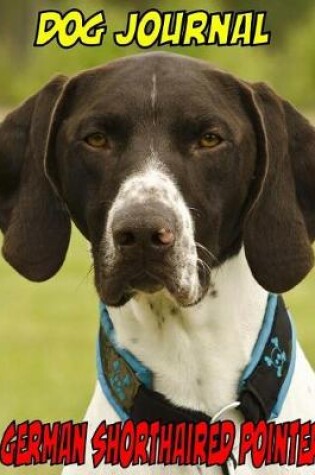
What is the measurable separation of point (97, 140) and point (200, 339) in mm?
668

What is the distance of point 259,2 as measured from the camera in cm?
2802

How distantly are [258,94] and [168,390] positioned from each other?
92cm

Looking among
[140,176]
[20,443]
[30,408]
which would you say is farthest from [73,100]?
[30,408]

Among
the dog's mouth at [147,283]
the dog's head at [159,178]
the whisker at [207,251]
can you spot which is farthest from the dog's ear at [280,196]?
the dog's mouth at [147,283]

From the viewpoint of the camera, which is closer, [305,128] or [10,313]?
[305,128]

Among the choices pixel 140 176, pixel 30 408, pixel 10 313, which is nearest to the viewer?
pixel 140 176

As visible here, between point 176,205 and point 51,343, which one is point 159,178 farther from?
point 51,343

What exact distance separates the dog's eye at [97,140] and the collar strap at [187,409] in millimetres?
608

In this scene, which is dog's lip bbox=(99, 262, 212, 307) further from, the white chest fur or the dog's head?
the white chest fur

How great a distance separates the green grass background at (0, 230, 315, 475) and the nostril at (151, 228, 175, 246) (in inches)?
77.4

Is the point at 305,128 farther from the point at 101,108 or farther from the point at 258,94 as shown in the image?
the point at 101,108

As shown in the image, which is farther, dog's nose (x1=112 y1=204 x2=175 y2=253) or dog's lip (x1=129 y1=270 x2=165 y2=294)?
dog's lip (x1=129 y1=270 x2=165 y2=294)

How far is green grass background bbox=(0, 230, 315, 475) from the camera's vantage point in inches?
268

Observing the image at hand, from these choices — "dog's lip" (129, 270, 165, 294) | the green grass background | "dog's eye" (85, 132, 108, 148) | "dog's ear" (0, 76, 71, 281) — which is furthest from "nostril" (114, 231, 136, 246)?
the green grass background
